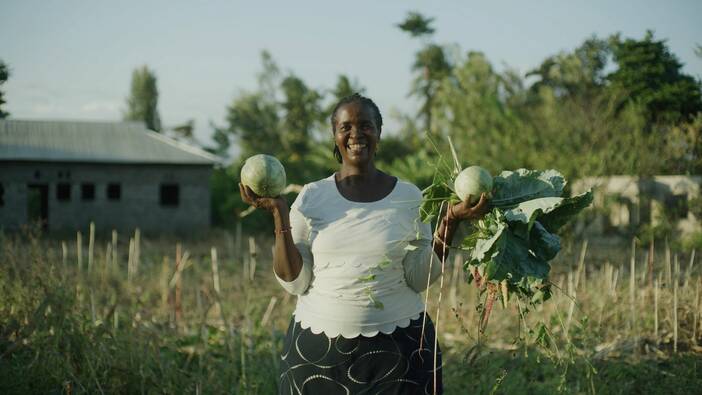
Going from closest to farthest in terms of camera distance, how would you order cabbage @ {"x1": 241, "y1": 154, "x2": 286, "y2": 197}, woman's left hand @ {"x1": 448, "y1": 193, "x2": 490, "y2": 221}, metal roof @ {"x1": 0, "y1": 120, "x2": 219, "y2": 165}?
woman's left hand @ {"x1": 448, "y1": 193, "x2": 490, "y2": 221}
cabbage @ {"x1": 241, "y1": 154, "x2": 286, "y2": 197}
metal roof @ {"x1": 0, "y1": 120, "x2": 219, "y2": 165}

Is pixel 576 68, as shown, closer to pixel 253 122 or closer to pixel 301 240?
pixel 253 122

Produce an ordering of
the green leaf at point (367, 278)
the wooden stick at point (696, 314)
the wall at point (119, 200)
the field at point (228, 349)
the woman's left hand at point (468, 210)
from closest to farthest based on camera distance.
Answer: the woman's left hand at point (468, 210), the green leaf at point (367, 278), the field at point (228, 349), the wooden stick at point (696, 314), the wall at point (119, 200)

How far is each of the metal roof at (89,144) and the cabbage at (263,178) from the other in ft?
59.8

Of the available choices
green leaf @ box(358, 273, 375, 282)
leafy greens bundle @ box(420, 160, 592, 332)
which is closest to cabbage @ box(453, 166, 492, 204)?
leafy greens bundle @ box(420, 160, 592, 332)

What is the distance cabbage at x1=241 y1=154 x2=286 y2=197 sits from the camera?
2266 mm

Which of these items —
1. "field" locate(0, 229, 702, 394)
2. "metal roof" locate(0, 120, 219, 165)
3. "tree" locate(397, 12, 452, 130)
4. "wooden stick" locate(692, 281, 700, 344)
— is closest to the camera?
"field" locate(0, 229, 702, 394)

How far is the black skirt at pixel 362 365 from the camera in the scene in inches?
85.3

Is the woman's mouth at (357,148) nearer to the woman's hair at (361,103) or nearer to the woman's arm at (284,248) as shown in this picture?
the woman's hair at (361,103)

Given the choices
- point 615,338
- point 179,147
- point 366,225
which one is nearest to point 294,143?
point 179,147

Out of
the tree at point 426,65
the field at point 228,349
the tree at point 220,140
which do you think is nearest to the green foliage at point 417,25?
the tree at point 426,65

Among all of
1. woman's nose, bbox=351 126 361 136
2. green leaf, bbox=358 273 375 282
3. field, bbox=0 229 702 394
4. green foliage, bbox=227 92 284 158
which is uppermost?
green foliage, bbox=227 92 284 158

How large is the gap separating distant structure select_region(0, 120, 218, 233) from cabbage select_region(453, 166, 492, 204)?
61.6 ft

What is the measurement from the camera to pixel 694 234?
10031mm

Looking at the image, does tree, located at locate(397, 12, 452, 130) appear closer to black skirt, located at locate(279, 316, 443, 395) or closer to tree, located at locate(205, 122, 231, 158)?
tree, located at locate(205, 122, 231, 158)
